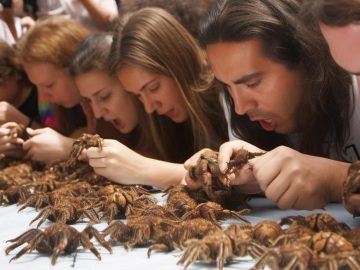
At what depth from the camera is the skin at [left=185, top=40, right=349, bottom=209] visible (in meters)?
1.85

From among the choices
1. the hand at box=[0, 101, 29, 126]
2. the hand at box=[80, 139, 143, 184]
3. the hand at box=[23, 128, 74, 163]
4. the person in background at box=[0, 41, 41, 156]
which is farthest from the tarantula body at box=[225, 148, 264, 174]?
the hand at box=[0, 101, 29, 126]

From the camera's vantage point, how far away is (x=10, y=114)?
157 inches

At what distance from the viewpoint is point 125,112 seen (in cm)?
318

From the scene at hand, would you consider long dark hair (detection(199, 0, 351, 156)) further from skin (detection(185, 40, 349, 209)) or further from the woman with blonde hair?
the woman with blonde hair

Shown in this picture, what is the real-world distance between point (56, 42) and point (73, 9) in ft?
3.99

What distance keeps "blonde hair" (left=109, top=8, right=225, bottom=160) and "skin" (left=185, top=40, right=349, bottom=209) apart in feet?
1.59

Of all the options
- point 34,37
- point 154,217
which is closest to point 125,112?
point 34,37

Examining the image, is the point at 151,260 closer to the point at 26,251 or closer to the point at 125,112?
the point at 26,251

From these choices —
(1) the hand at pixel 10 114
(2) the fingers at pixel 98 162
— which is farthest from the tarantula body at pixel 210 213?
(1) the hand at pixel 10 114

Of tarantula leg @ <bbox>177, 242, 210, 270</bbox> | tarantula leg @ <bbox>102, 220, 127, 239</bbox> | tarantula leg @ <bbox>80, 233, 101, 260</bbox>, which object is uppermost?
tarantula leg @ <bbox>177, 242, 210, 270</bbox>

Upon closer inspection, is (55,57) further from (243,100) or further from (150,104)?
(243,100)

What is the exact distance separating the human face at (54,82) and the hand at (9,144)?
0.34 metres

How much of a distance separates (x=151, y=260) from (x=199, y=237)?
0.51ft

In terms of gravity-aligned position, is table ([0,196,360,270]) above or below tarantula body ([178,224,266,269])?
below
